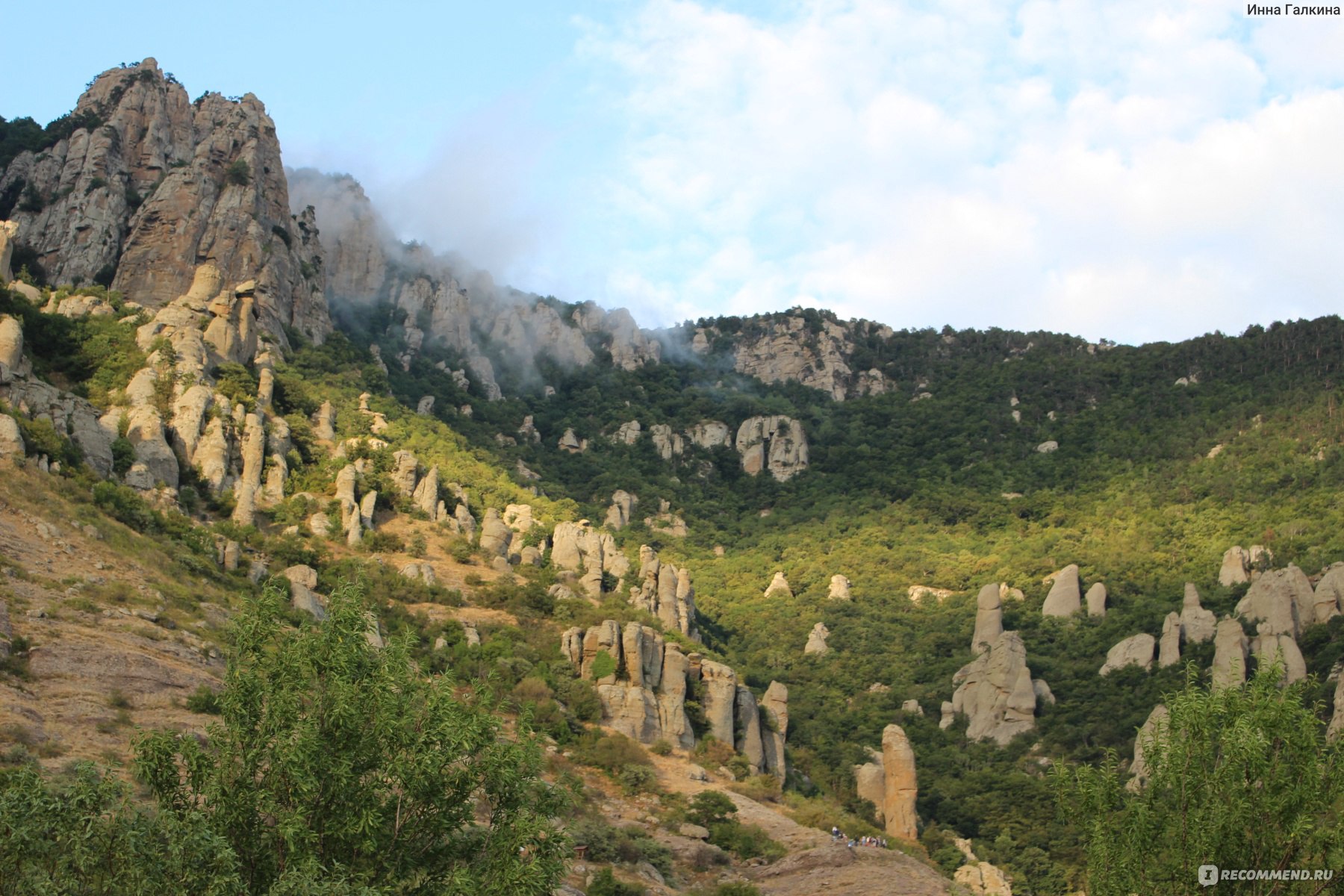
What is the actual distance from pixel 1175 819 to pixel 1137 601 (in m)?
53.6

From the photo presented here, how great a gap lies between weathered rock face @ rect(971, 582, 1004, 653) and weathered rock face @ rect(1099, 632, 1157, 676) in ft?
21.1

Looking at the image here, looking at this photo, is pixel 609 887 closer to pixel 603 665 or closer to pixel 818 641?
pixel 603 665

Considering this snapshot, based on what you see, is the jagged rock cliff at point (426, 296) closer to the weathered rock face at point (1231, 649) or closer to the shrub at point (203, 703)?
the weathered rock face at point (1231, 649)

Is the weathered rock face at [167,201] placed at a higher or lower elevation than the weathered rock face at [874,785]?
higher

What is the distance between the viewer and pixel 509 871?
15.3 metres

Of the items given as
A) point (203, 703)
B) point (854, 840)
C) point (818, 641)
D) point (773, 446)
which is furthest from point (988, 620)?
point (203, 703)

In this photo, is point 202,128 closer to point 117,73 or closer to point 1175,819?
point 117,73

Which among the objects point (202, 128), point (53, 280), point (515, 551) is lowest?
point (515, 551)

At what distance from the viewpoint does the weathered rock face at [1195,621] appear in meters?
58.0

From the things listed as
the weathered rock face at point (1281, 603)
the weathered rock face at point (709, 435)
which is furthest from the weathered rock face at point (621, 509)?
the weathered rock face at point (1281, 603)

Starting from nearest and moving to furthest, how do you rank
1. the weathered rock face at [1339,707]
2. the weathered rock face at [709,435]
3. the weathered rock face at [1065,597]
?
the weathered rock face at [1339,707], the weathered rock face at [1065,597], the weathered rock face at [709,435]

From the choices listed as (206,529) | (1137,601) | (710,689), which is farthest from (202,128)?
(1137,601)

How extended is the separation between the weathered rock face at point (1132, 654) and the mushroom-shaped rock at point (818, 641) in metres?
15.8

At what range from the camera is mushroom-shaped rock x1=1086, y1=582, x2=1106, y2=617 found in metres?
68.7
